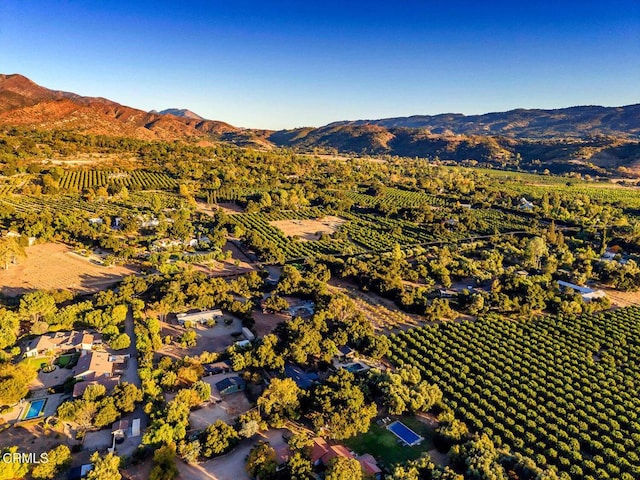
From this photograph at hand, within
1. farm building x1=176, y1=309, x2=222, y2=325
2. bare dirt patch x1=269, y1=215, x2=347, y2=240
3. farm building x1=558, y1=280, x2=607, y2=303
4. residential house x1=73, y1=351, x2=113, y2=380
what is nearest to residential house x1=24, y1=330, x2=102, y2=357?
residential house x1=73, y1=351, x2=113, y2=380

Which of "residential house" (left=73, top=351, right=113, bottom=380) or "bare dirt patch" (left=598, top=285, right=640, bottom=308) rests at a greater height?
"residential house" (left=73, top=351, right=113, bottom=380)

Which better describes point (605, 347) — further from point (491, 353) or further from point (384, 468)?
point (384, 468)

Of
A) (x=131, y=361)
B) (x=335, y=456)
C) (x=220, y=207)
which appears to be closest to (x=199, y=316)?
(x=131, y=361)

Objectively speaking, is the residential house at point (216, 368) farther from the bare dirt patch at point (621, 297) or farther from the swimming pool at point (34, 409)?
the bare dirt patch at point (621, 297)

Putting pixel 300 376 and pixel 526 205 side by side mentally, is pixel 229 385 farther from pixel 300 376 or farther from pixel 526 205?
pixel 526 205

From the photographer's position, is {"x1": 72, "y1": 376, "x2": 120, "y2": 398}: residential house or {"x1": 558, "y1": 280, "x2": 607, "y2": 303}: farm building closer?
{"x1": 72, "y1": 376, "x2": 120, "y2": 398}: residential house

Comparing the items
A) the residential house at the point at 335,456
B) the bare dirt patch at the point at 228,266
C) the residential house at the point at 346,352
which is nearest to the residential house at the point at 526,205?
the bare dirt patch at the point at 228,266

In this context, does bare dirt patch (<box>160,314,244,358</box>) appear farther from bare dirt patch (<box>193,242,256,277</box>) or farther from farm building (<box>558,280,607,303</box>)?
farm building (<box>558,280,607,303</box>)
